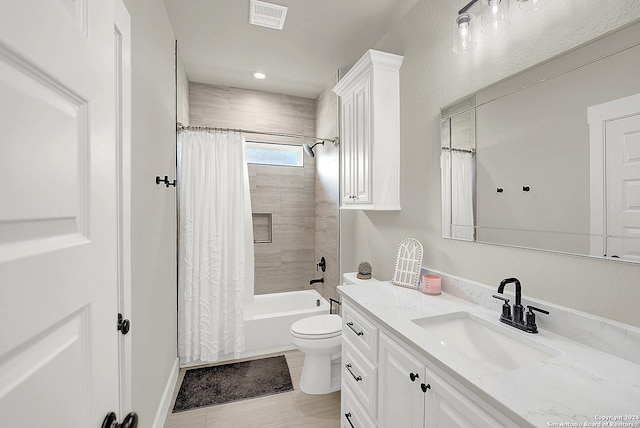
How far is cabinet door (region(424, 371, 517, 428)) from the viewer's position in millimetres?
737

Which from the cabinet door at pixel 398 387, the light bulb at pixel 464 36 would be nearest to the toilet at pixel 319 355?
the cabinet door at pixel 398 387

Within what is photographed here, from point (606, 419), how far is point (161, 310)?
2130mm

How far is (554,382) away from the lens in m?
0.77

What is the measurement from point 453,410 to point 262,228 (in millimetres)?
2893

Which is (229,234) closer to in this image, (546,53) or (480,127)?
(480,127)

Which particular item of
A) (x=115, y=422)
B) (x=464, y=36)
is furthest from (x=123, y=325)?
(x=464, y=36)

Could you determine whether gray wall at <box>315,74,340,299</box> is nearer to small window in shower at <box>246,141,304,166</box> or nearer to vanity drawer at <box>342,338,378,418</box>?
small window in shower at <box>246,141,304,166</box>

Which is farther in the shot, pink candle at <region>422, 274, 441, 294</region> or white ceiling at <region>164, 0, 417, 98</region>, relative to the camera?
white ceiling at <region>164, 0, 417, 98</region>

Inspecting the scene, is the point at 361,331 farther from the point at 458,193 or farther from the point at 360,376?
the point at 458,193

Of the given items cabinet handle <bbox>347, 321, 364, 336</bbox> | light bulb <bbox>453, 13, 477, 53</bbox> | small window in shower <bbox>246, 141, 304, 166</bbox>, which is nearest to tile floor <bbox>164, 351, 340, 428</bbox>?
cabinet handle <bbox>347, 321, 364, 336</bbox>

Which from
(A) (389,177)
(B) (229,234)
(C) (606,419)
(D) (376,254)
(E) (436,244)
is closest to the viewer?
(C) (606,419)

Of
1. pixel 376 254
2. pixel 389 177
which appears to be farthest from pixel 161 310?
pixel 389 177

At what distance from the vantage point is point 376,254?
2.36m

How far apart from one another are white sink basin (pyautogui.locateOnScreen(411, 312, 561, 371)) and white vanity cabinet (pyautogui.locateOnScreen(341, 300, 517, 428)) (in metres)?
0.14
